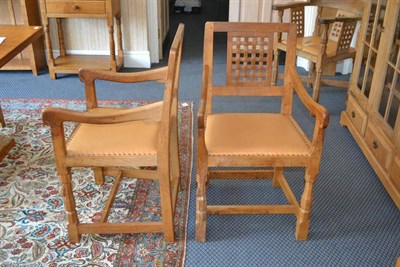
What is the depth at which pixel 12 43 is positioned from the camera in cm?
223

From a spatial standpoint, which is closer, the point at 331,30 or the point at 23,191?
the point at 23,191

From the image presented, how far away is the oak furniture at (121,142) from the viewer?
170 cm

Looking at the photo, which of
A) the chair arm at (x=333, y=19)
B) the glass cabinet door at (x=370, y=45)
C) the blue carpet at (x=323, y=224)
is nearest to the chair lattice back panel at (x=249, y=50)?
the blue carpet at (x=323, y=224)

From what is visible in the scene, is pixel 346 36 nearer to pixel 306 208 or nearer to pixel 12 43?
pixel 306 208

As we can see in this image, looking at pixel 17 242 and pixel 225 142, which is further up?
pixel 225 142

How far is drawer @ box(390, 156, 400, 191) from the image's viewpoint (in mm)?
2232

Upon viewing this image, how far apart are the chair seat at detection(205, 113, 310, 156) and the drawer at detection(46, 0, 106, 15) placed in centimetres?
182

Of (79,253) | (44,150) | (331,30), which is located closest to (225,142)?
(79,253)

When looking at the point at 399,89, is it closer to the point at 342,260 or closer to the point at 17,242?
the point at 342,260

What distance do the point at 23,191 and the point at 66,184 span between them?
0.63 meters

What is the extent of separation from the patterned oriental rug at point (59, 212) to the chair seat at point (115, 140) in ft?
1.45

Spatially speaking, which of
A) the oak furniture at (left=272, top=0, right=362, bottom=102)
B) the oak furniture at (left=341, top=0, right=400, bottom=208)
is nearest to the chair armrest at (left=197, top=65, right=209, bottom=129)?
the oak furniture at (left=341, top=0, right=400, bottom=208)

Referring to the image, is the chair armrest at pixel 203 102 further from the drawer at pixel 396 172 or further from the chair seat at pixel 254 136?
the drawer at pixel 396 172

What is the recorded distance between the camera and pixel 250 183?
244 cm
